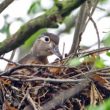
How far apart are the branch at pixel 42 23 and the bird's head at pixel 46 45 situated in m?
2.13

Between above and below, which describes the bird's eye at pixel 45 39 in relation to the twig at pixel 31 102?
above

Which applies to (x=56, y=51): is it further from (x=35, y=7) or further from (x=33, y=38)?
(x=35, y=7)

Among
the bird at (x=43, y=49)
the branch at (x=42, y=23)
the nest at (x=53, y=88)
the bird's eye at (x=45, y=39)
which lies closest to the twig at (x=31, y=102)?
the nest at (x=53, y=88)

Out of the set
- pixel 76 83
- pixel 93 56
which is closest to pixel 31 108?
pixel 76 83

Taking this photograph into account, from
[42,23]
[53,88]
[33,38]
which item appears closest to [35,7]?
[33,38]

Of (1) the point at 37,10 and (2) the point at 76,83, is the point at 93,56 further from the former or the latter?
(1) the point at 37,10

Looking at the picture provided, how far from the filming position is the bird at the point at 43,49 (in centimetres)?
721

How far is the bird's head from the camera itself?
7.35 meters

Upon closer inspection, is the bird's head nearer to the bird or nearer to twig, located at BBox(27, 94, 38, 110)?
the bird

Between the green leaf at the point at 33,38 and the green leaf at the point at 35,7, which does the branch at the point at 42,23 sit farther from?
the green leaf at the point at 35,7

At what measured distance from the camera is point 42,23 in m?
4.82

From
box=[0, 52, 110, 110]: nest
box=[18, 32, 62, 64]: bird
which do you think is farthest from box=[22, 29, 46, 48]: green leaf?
box=[0, 52, 110, 110]: nest

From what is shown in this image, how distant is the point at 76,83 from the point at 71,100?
0.24m

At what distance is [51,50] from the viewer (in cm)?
740
